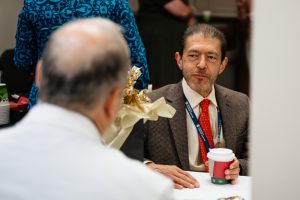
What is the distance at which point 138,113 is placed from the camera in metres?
1.74

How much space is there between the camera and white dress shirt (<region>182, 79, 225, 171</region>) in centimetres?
225

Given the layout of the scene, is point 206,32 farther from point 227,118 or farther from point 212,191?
point 212,191

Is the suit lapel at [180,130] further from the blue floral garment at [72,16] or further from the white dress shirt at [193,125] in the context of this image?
the blue floral garment at [72,16]

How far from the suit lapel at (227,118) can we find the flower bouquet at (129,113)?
600 mm

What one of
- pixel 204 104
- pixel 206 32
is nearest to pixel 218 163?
pixel 204 104

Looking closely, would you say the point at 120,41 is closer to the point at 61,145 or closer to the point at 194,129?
the point at 61,145

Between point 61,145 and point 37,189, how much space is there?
100mm

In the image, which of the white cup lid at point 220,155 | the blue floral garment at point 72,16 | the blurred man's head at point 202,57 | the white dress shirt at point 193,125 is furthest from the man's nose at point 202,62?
the white cup lid at point 220,155

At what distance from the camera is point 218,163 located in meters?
1.88

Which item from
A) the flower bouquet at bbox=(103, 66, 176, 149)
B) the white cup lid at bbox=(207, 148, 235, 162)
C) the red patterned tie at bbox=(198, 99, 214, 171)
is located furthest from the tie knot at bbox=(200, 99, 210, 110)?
the flower bouquet at bbox=(103, 66, 176, 149)

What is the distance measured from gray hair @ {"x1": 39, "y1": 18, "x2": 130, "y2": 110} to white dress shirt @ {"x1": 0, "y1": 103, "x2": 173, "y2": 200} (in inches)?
1.4

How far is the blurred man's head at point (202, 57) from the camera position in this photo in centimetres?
234

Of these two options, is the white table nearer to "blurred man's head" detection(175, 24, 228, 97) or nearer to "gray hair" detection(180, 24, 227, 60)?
"blurred man's head" detection(175, 24, 228, 97)

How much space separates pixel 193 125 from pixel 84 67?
4.37 ft
